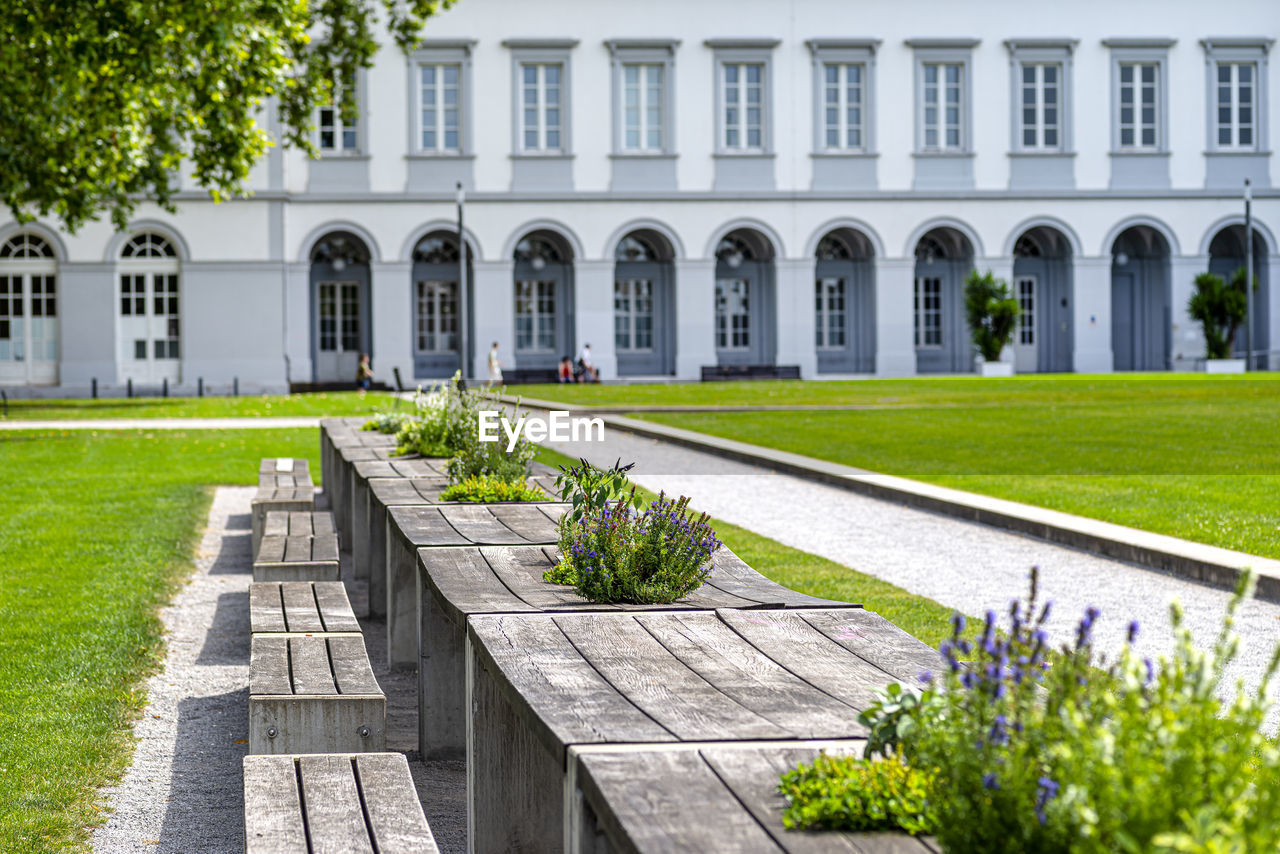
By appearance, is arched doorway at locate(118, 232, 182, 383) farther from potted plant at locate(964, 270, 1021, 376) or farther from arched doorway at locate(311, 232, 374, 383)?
potted plant at locate(964, 270, 1021, 376)

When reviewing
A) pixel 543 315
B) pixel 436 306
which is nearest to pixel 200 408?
pixel 436 306

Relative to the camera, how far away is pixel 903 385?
3775 cm

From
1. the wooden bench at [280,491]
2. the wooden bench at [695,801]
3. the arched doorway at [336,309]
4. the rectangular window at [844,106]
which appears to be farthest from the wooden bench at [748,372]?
the wooden bench at [695,801]

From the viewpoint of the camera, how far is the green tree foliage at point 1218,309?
4334cm

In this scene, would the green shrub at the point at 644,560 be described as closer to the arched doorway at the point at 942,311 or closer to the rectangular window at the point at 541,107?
the rectangular window at the point at 541,107

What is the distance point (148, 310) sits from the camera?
41.5m

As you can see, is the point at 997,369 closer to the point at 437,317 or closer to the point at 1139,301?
the point at 1139,301

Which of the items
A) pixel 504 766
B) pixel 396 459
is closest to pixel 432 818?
pixel 504 766

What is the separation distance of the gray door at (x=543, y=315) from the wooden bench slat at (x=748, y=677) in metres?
40.5

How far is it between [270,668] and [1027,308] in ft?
145

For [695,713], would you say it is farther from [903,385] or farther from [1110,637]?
[903,385]

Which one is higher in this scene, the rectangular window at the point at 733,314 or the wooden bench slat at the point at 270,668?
the rectangular window at the point at 733,314

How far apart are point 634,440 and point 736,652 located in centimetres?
1697

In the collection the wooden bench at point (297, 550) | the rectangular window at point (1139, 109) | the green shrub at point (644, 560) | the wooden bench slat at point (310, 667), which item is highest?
the rectangular window at point (1139, 109)
